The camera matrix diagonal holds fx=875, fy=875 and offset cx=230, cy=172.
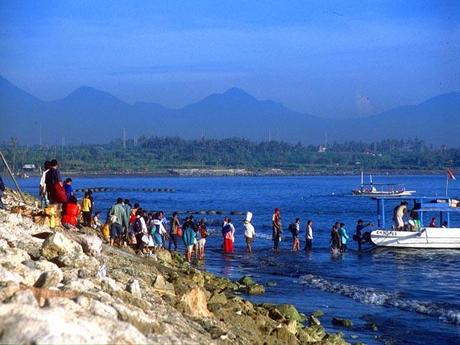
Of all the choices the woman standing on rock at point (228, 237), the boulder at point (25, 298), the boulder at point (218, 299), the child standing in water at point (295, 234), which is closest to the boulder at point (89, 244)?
the boulder at point (218, 299)

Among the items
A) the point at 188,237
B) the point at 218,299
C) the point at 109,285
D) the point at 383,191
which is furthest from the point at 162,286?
the point at 383,191

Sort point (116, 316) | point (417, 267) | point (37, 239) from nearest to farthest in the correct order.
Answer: point (116, 316), point (37, 239), point (417, 267)

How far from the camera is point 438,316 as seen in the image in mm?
18422

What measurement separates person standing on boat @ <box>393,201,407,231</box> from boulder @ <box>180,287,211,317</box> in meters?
19.9

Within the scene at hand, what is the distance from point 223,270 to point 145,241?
388cm

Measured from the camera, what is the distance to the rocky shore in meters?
7.14

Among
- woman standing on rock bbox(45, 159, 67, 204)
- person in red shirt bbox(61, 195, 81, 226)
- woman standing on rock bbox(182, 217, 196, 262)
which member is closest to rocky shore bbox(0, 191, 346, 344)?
woman standing on rock bbox(45, 159, 67, 204)

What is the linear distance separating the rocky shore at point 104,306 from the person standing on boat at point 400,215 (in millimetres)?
15696

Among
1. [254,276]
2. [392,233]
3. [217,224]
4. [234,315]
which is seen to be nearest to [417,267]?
[392,233]

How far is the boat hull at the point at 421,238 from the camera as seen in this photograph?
103 feet

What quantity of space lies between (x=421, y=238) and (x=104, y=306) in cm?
2446

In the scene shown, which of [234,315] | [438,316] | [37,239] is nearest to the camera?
[234,315]

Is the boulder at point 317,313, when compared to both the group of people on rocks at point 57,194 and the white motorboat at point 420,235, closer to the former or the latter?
the group of people on rocks at point 57,194

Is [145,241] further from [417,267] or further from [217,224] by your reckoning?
[217,224]
